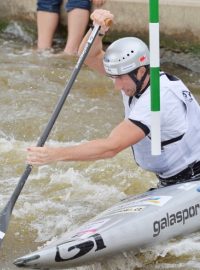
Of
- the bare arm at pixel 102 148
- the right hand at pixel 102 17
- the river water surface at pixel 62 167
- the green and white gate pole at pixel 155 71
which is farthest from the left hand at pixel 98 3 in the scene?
the green and white gate pole at pixel 155 71

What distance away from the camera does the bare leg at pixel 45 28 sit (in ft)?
32.5

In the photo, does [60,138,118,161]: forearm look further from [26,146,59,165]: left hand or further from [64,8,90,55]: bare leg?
[64,8,90,55]: bare leg

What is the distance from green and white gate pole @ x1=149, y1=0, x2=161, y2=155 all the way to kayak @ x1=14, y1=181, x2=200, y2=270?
1.90 feet

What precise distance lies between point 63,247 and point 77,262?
140 millimetres

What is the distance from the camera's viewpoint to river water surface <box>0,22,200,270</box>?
5040mm

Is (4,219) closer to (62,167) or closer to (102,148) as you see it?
(102,148)

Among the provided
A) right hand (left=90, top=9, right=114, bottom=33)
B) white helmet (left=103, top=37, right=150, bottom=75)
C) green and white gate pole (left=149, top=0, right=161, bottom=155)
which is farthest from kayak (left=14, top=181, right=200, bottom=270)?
right hand (left=90, top=9, right=114, bottom=33)

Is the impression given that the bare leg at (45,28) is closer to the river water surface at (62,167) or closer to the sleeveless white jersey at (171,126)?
the river water surface at (62,167)

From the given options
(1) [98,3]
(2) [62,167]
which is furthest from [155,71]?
(1) [98,3]

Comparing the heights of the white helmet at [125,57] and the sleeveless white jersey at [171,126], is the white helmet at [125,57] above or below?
above

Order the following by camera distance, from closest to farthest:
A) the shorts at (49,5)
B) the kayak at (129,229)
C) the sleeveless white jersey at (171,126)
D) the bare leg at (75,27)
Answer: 1. the kayak at (129,229)
2. the sleeveless white jersey at (171,126)
3. the bare leg at (75,27)
4. the shorts at (49,5)

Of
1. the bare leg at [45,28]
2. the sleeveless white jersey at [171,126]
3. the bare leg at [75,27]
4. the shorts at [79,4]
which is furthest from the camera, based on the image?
the bare leg at [45,28]

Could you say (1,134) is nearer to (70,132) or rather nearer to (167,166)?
(70,132)

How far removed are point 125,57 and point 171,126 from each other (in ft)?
1.68
